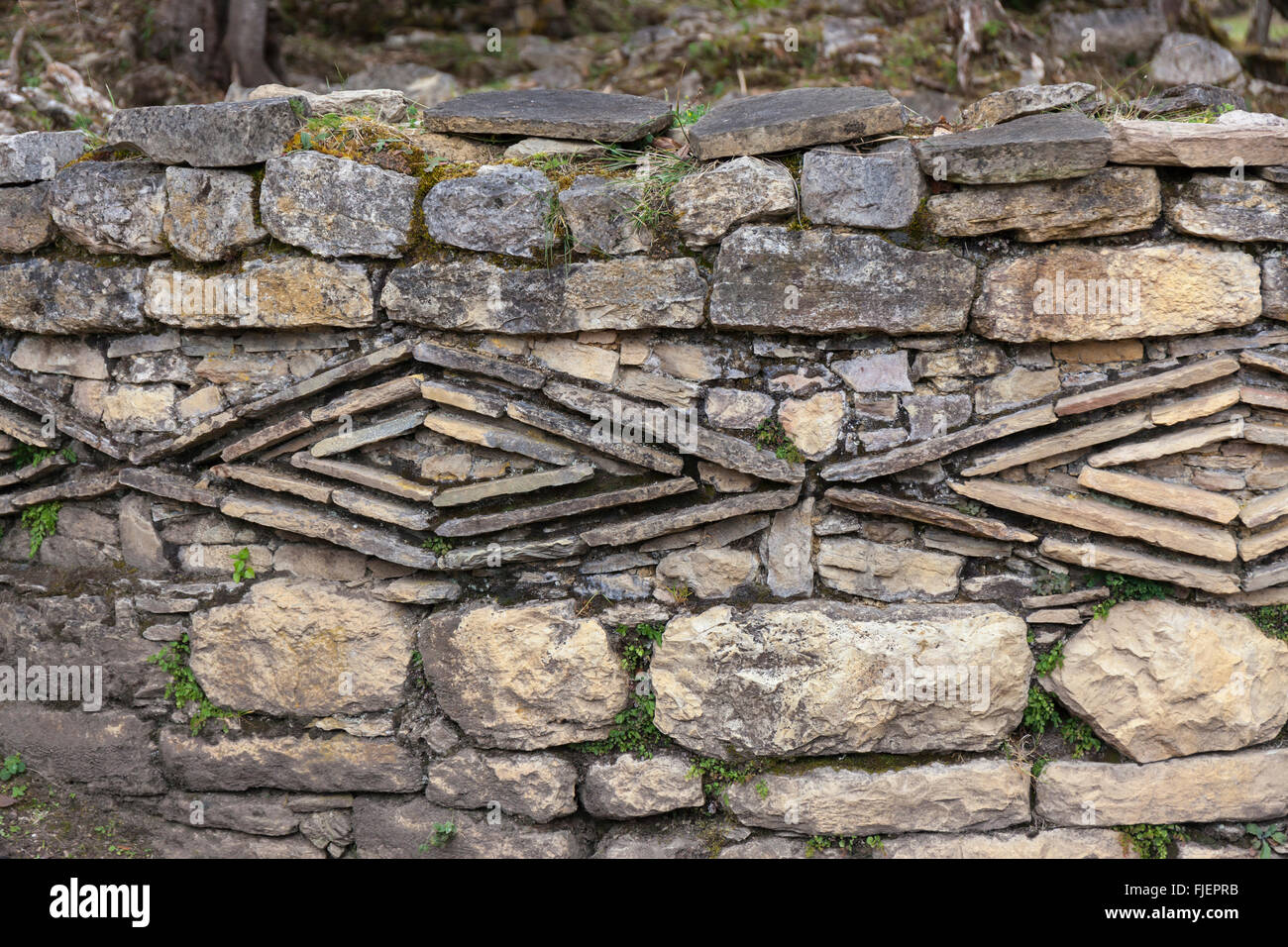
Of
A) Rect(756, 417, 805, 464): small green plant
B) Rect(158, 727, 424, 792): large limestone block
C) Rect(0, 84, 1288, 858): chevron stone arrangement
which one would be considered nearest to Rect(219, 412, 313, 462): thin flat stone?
Rect(0, 84, 1288, 858): chevron stone arrangement

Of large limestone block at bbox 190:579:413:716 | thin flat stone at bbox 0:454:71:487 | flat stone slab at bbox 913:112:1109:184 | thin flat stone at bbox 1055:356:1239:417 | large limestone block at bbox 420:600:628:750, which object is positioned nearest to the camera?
flat stone slab at bbox 913:112:1109:184

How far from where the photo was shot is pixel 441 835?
3.71m

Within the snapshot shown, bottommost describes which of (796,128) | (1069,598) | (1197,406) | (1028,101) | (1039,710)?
(1039,710)

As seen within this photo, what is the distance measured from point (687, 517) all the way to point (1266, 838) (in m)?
2.37

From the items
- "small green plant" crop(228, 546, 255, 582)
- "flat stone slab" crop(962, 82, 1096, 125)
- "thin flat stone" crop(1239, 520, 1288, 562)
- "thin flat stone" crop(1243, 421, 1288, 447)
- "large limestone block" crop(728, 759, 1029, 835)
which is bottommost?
"large limestone block" crop(728, 759, 1029, 835)

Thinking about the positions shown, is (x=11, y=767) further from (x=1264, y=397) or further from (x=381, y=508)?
(x=1264, y=397)

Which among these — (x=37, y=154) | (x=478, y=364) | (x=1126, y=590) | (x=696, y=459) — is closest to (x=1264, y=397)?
(x=1126, y=590)

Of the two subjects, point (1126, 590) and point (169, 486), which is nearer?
point (1126, 590)

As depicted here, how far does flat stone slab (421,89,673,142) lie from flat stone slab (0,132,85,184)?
1.37m

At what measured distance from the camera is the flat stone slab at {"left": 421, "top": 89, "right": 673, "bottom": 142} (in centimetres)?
357

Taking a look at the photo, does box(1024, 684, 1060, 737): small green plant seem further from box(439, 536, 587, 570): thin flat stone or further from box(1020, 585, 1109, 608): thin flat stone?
box(439, 536, 587, 570): thin flat stone

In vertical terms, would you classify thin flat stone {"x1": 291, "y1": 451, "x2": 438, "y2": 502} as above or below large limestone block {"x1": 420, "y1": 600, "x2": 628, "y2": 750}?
above

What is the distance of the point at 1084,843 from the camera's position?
3.53m

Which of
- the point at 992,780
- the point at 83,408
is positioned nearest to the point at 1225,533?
the point at 992,780
